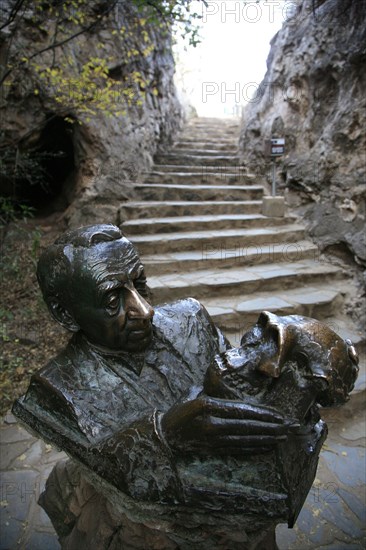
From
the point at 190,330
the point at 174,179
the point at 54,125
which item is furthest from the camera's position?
the point at 174,179

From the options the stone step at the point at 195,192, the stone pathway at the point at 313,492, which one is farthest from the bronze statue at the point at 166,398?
the stone step at the point at 195,192

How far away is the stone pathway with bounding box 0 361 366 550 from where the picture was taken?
214 centimetres

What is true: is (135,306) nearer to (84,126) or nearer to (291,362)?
(291,362)

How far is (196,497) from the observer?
1.05 m

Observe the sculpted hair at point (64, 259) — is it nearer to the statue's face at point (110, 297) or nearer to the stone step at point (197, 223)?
the statue's face at point (110, 297)

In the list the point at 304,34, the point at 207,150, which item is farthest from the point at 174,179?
the point at 304,34

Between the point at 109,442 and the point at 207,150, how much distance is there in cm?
791

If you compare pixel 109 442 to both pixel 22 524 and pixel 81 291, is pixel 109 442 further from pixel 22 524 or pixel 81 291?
pixel 22 524

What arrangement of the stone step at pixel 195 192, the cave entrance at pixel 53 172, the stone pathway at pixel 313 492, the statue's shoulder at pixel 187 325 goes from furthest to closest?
the stone step at pixel 195 192 → the cave entrance at pixel 53 172 → the stone pathway at pixel 313 492 → the statue's shoulder at pixel 187 325

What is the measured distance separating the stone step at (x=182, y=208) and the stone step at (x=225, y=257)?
0.97 m

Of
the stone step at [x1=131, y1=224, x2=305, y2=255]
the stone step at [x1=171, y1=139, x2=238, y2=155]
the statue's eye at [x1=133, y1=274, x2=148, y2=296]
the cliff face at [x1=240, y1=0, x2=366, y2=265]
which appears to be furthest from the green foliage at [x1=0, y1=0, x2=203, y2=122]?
the statue's eye at [x1=133, y1=274, x2=148, y2=296]

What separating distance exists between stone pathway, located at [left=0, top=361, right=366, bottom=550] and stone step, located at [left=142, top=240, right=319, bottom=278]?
2.09 meters

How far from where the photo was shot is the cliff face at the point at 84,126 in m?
4.73

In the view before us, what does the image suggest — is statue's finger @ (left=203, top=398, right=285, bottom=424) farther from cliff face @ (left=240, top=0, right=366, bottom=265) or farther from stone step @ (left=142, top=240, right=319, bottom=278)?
cliff face @ (left=240, top=0, right=366, bottom=265)
